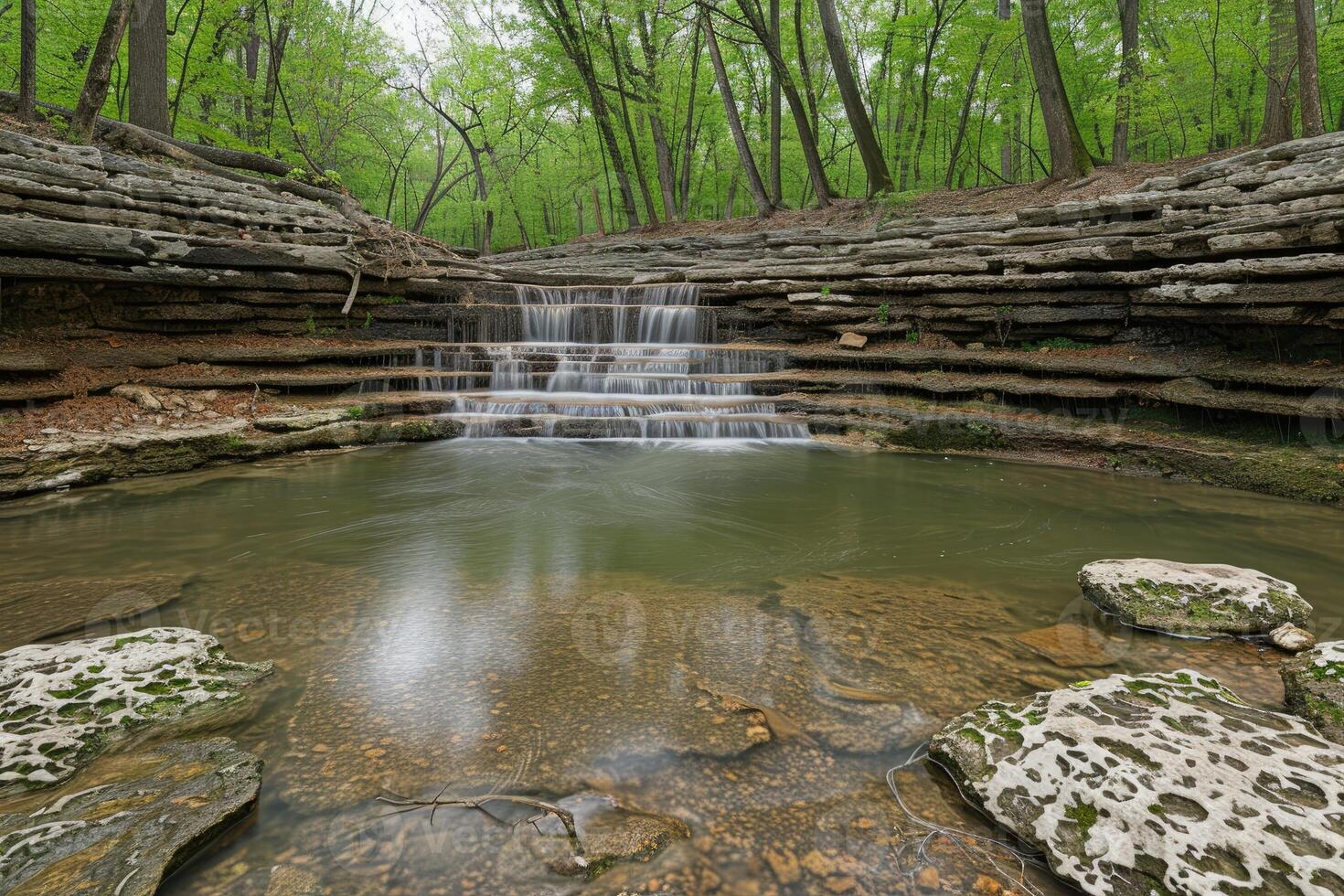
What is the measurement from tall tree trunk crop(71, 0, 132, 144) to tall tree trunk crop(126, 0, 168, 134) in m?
2.68

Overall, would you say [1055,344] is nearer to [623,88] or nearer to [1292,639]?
[1292,639]

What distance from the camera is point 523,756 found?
2.01 m

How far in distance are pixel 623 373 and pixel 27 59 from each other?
10.1 metres

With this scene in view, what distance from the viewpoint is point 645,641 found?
2.85 metres

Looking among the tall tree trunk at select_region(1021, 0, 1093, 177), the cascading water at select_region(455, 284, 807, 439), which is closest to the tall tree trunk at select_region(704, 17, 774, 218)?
the tall tree trunk at select_region(1021, 0, 1093, 177)

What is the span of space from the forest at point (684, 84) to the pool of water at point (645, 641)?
8.81 meters

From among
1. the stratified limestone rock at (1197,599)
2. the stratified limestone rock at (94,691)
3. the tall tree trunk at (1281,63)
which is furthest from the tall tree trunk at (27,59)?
the tall tree trunk at (1281,63)

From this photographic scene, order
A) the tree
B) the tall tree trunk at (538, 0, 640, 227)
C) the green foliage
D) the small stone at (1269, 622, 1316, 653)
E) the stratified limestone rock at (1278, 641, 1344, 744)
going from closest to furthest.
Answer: the stratified limestone rock at (1278, 641, 1344, 744) → the small stone at (1269, 622, 1316, 653) → the green foliage → the tree → the tall tree trunk at (538, 0, 640, 227)

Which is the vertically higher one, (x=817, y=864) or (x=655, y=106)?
(x=655, y=106)

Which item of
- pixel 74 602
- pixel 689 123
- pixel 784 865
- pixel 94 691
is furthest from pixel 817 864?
pixel 689 123

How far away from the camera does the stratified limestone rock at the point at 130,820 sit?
1.40 m

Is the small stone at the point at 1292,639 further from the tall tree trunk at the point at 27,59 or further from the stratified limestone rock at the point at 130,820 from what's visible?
the tall tree trunk at the point at 27,59

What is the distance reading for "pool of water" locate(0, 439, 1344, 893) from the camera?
168 centimetres

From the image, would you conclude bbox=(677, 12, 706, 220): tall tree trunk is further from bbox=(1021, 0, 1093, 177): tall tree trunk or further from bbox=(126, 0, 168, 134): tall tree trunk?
bbox=(126, 0, 168, 134): tall tree trunk
